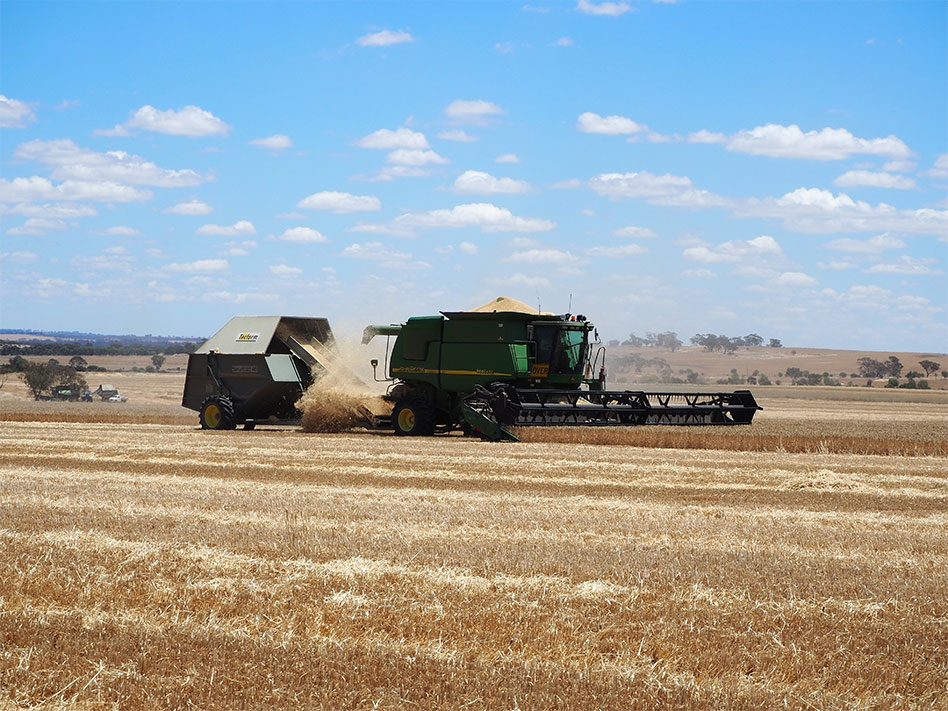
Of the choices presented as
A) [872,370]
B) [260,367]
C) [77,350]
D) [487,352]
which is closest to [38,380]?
[260,367]

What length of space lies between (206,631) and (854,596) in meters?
4.42

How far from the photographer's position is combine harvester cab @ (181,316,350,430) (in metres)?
25.4

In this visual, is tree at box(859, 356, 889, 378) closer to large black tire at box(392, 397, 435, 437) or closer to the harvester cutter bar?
the harvester cutter bar

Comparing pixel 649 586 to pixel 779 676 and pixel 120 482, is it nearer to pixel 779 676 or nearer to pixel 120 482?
pixel 779 676

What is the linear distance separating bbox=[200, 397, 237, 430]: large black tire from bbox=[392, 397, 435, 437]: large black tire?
423cm

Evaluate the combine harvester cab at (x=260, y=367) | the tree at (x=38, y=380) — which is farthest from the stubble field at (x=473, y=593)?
the tree at (x=38, y=380)

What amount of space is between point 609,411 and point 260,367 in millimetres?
8412

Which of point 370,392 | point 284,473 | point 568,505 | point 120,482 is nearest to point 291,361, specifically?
point 370,392

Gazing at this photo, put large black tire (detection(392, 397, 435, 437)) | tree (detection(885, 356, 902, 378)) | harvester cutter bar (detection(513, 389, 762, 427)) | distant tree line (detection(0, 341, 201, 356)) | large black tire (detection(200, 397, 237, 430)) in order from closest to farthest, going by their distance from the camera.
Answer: harvester cutter bar (detection(513, 389, 762, 427)), large black tire (detection(392, 397, 435, 437)), large black tire (detection(200, 397, 237, 430)), tree (detection(885, 356, 902, 378)), distant tree line (detection(0, 341, 201, 356))

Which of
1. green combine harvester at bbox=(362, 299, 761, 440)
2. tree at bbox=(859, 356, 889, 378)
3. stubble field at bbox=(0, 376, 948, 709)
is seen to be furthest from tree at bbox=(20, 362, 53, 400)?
tree at bbox=(859, 356, 889, 378)

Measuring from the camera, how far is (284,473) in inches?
623

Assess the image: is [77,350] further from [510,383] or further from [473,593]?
[473,593]

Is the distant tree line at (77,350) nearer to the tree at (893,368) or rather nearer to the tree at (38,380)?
the tree at (38,380)

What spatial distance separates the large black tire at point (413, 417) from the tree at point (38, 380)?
125 feet
